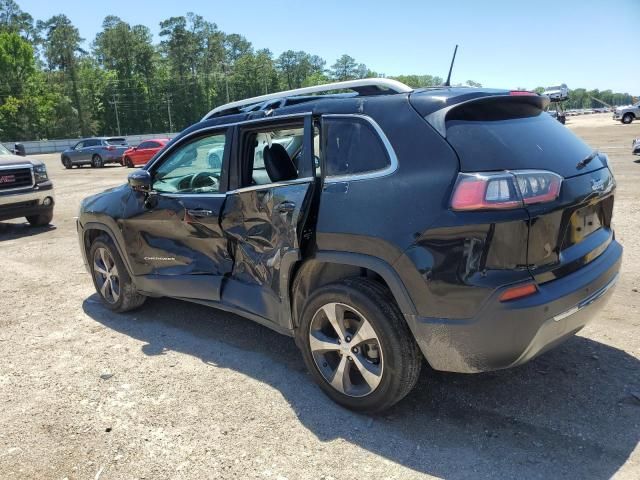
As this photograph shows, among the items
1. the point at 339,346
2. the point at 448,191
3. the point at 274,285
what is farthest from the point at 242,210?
the point at 448,191

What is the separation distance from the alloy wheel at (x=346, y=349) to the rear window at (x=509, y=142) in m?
1.08

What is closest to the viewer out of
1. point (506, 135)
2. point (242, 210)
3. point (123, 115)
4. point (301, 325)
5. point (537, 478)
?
point (537, 478)

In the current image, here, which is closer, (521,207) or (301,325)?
(521,207)

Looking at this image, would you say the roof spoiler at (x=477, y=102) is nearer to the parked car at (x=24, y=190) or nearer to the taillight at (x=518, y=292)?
the taillight at (x=518, y=292)

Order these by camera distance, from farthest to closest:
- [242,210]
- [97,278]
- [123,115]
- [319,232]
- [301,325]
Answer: [123,115] → [97,278] → [242,210] → [301,325] → [319,232]

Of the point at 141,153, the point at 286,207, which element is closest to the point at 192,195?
the point at 286,207

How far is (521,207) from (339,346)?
131 cm

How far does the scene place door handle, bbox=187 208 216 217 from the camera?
155 inches

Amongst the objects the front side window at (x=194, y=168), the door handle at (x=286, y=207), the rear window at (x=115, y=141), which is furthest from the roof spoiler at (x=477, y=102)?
the rear window at (x=115, y=141)

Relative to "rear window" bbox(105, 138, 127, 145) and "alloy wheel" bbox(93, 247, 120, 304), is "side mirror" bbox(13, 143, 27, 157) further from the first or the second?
"rear window" bbox(105, 138, 127, 145)

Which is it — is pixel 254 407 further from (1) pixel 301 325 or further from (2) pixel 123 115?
(2) pixel 123 115

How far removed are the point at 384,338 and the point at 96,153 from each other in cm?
2942

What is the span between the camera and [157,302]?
540 cm

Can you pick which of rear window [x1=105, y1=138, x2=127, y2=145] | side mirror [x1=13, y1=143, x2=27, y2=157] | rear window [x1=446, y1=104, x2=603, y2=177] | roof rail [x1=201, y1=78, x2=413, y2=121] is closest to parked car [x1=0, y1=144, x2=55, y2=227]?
side mirror [x1=13, y1=143, x2=27, y2=157]
